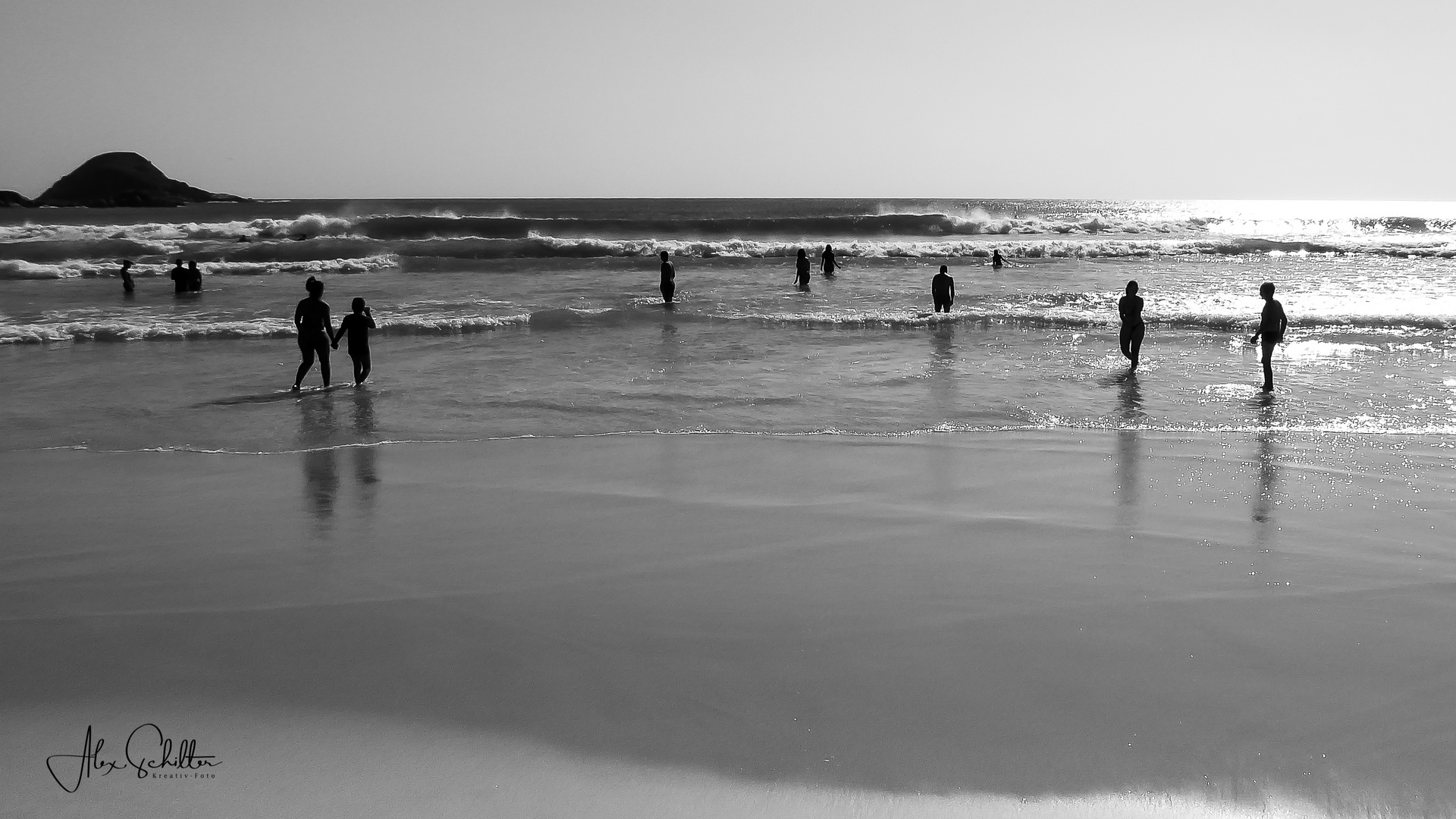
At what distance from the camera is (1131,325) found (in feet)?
45.1

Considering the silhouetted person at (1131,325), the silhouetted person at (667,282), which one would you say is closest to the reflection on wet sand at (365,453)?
the silhouetted person at (1131,325)

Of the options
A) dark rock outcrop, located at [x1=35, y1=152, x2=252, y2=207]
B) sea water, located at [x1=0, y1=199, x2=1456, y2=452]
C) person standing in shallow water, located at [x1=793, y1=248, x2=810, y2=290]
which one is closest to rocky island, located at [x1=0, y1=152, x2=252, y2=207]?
dark rock outcrop, located at [x1=35, y1=152, x2=252, y2=207]

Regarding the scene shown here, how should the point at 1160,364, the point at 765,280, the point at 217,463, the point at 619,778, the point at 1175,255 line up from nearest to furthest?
the point at 619,778, the point at 217,463, the point at 1160,364, the point at 765,280, the point at 1175,255

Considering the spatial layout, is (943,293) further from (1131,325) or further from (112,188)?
(112,188)

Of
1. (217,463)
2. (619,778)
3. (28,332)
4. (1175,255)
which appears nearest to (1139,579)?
(619,778)

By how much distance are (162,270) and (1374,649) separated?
35530 mm

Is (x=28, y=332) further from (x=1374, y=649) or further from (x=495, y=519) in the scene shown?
(x=1374, y=649)

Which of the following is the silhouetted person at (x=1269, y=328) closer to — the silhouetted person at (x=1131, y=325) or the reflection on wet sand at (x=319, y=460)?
the silhouetted person at (x=1131, y=325)

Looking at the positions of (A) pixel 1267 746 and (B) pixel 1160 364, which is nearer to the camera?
(A) pixel 1267 746

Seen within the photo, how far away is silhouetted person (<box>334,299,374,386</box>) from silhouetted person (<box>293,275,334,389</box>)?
0.22 m

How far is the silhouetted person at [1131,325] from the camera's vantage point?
44.6 ft

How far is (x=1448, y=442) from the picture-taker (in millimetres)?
9133
